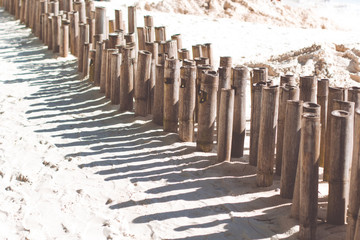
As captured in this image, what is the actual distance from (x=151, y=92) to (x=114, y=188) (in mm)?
1868

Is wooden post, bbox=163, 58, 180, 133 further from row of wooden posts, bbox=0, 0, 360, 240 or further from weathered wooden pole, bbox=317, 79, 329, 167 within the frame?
weathered wooden pole, bbox=317, 79, 329, 167

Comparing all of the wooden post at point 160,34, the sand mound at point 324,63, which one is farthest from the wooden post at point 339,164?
the wooden post at point 160,34

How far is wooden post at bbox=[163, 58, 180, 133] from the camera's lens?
5391 mm

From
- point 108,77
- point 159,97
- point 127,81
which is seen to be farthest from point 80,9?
point 159,97

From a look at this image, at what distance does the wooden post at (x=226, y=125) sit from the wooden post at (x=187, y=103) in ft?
1.98

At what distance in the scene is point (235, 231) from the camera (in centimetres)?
365

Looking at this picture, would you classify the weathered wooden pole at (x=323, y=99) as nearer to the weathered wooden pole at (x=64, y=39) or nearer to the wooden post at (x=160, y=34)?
the wooden post at (x=160, y=34)

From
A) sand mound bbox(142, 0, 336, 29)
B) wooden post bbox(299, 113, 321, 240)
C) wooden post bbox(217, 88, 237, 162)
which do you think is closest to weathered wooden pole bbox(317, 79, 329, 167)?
wooden post bbox(217, 88, 237, 162)

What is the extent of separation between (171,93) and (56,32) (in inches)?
171

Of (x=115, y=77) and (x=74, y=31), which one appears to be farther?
(x=74, y=31)

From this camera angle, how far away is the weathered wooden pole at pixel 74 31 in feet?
28.0

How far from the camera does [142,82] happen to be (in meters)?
5.89

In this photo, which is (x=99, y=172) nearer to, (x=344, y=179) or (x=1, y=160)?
(x=1, y=160)

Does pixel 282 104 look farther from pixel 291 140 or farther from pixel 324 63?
pixel 324 63
